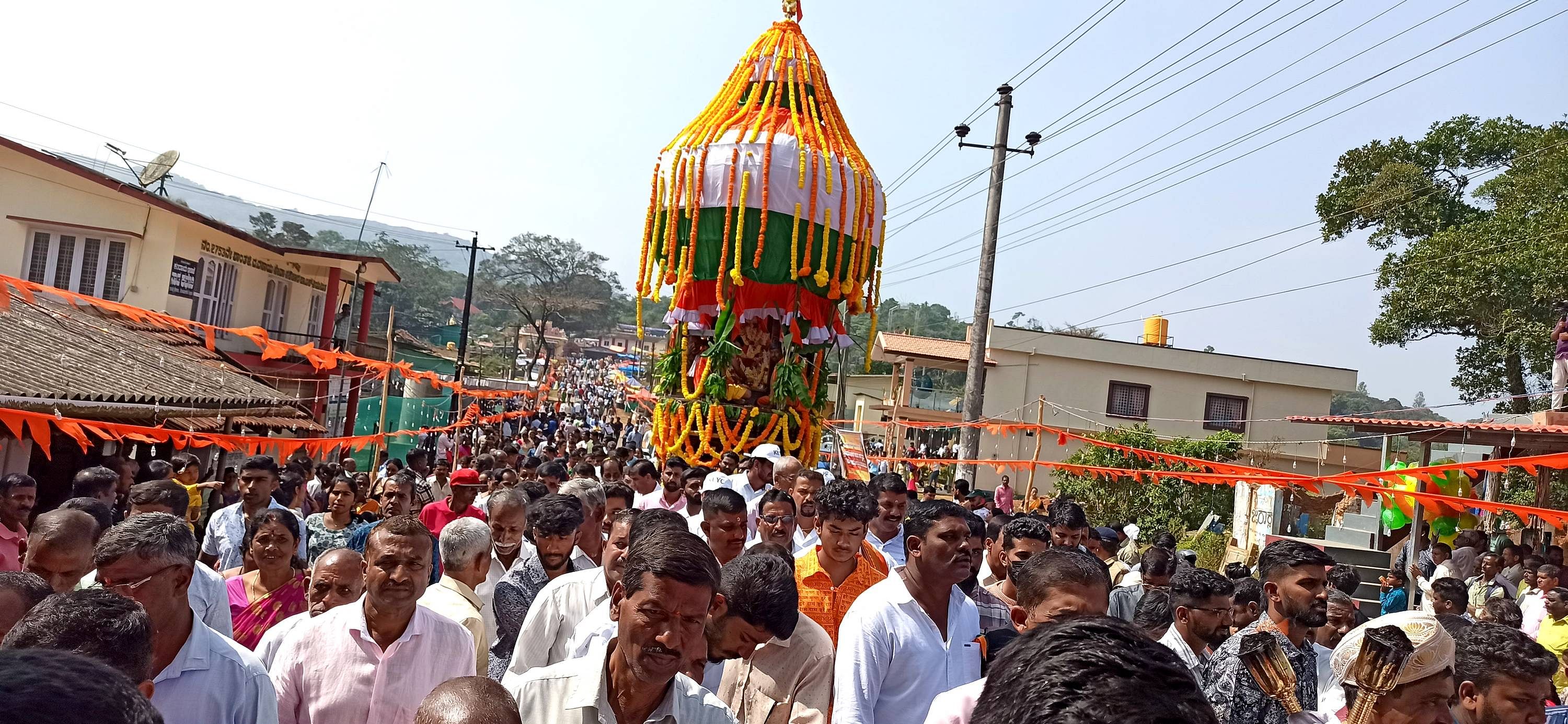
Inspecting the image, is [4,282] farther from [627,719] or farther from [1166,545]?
[1166,545]

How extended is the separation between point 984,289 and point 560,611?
13.6 m

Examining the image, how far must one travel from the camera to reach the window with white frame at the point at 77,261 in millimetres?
21734

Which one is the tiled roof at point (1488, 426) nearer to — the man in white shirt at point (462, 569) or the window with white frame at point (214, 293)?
the man in white shirt at point (462, 569)

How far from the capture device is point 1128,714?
1542 mm

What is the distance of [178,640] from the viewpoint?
3242 mm

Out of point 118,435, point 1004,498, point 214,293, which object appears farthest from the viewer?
point 214,293

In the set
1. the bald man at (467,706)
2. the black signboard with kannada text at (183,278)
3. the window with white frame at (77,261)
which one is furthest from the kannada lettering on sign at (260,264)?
the bald man at (467,706)

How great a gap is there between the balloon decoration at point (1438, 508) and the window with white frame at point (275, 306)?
24.3 m

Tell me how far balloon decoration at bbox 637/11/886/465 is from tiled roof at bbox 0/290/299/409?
6.49 meters

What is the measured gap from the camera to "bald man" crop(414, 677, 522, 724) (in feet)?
7.69

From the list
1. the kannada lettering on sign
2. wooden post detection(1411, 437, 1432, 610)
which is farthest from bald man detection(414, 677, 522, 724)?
the kannada lettering on sign

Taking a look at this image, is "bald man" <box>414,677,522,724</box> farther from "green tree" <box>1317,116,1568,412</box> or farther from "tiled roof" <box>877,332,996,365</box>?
"tiled roof" <box>877,332,996,365</box>

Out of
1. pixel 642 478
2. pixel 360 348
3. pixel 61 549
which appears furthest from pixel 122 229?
pixel 61 549

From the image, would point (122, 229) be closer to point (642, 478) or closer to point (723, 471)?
point (723, 471)
